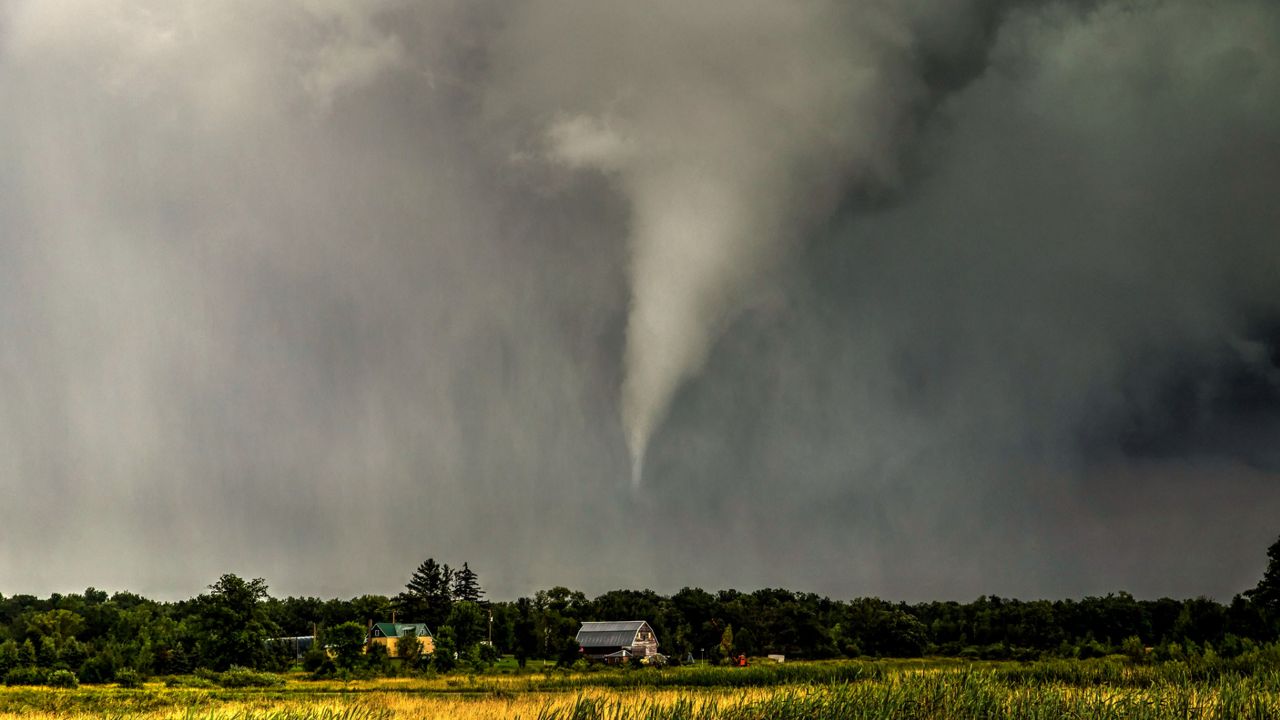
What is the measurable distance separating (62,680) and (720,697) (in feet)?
203

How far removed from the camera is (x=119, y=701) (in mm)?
52969

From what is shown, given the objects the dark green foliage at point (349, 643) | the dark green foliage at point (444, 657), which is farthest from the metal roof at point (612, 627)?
the dark green foliage at point (349, 643)

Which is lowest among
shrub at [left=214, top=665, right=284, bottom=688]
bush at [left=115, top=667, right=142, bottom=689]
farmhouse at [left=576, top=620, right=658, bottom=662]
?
farmhouse at [left=576, top=620, right=658, bottom=662]

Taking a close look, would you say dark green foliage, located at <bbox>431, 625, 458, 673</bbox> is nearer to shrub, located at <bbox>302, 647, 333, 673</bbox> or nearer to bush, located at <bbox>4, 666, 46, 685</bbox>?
shrub, located at <bbox>302, 647, 333, 673</bbox>

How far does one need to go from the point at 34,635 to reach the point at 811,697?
95.7 metres

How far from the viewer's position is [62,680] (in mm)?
71250

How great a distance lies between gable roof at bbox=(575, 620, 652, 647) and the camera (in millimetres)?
122125

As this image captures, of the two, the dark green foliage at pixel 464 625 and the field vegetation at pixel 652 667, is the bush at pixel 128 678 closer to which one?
the field vegetation at pixel 652 667

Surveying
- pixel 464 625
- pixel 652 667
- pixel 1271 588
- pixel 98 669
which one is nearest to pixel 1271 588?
pixel 1271 588

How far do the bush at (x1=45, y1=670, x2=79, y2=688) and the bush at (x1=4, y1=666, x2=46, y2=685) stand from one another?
1157 mm

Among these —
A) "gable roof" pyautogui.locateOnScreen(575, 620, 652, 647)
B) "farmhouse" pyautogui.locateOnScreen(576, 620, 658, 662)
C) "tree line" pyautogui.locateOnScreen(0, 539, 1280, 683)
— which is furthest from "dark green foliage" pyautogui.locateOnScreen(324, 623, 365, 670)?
"gable roof" pyautogui.locateOnScreen(575, 620, 652, 647)

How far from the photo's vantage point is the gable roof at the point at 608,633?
122 metres

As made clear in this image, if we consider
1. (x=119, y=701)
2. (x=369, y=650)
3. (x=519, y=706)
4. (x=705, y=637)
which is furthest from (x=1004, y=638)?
(x=119, y=701)

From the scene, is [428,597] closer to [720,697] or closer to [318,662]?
[318,662]
